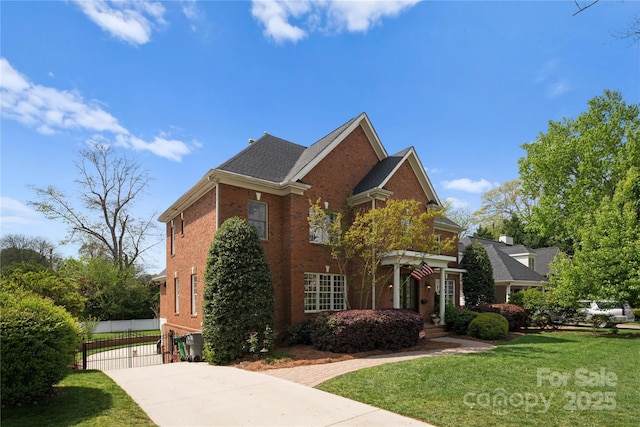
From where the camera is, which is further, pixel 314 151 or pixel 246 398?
pixel 314 151

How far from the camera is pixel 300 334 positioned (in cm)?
1372

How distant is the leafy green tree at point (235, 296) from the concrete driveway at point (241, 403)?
1770mm

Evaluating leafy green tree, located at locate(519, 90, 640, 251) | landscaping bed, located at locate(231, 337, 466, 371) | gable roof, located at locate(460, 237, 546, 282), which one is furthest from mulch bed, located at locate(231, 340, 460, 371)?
leafy green tree, located at locate(519, 90, 640, 251)

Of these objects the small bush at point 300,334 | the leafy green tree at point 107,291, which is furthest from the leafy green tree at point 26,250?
the small bush at point 300,334

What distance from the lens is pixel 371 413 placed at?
6246 mm

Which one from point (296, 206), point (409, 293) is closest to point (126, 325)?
point (296, 206)

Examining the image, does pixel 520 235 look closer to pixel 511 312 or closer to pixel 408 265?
pixel 511 312

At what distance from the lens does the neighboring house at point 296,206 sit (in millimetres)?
14547

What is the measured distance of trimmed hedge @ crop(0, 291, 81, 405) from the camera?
6500mm

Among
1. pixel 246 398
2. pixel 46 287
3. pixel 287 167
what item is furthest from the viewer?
pixel 287 167

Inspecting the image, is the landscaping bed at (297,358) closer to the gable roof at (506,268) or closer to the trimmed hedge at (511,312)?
the trimmed hedge at (511,312)

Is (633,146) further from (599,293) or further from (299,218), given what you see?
(299,218)

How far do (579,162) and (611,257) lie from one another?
9868 millimetres

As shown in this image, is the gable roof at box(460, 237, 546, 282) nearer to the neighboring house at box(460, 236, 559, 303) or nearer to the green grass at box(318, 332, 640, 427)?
the neighboring house at box(460, 236, 559, 303)
